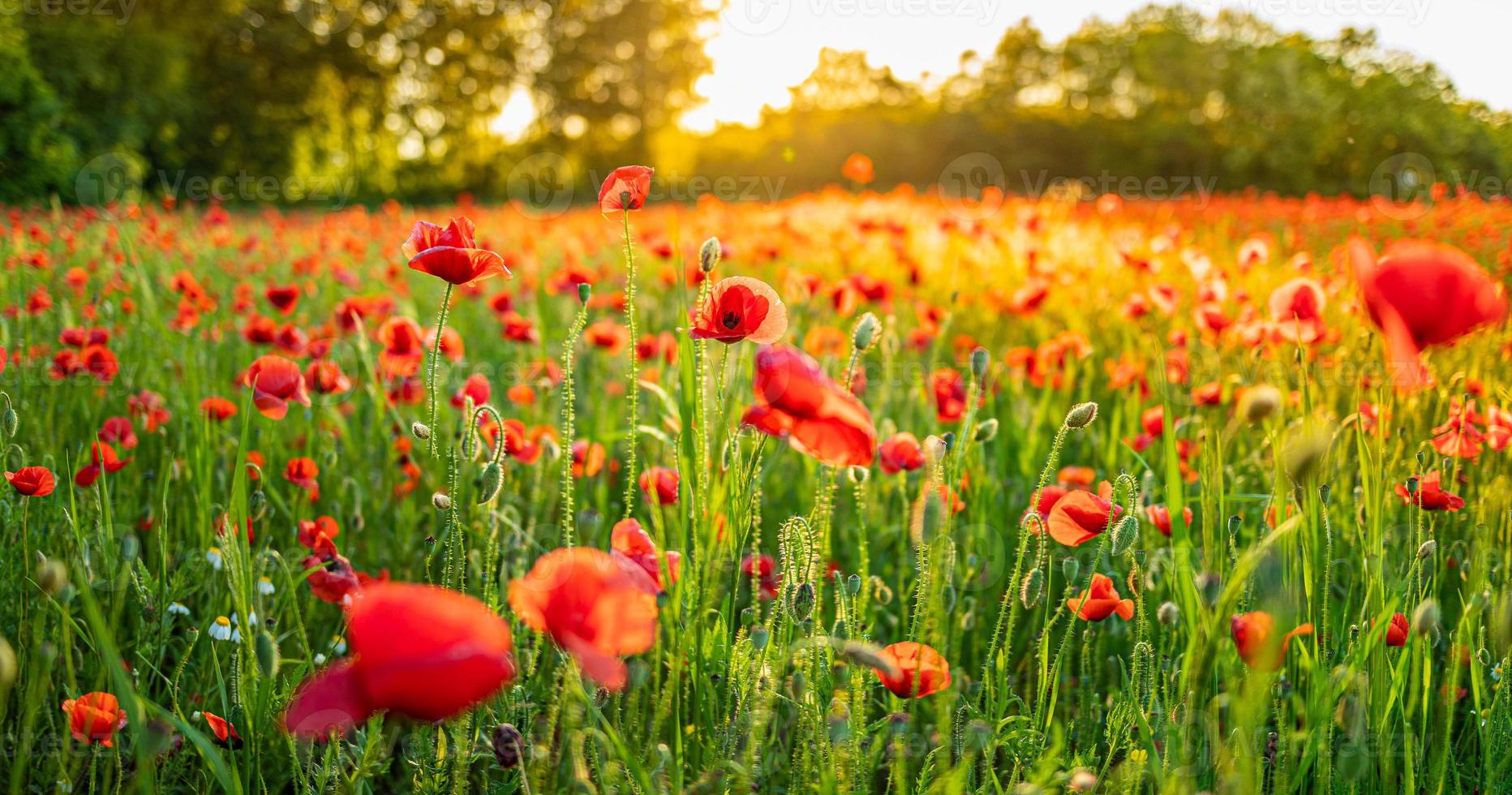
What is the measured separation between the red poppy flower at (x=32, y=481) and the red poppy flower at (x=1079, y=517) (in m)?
1.33

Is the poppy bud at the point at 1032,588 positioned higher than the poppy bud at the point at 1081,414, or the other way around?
the poppy bud at the point at 1081,414

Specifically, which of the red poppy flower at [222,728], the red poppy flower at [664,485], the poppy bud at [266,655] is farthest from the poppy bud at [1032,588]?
the red poppy flower at [222,728]

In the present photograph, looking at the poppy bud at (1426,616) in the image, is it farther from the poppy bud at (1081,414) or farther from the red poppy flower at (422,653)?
the red poppy flower at (422,653)

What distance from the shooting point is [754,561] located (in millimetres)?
1381

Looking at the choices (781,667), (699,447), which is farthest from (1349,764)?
(699,447)

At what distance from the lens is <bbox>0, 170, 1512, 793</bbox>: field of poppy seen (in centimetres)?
91

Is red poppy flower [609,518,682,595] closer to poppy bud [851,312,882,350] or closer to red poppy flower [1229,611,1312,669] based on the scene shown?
poppy bud [851,312,882,350]

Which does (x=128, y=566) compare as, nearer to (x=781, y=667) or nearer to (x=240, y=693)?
(x=240, y=693)

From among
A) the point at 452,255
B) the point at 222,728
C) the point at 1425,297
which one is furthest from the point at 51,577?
the point at 1425,297

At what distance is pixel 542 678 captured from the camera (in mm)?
1511

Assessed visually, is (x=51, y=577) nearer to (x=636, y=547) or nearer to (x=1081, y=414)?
(x=636, y=547)

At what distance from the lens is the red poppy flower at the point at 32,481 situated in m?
1.27

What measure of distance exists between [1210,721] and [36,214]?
7652mm

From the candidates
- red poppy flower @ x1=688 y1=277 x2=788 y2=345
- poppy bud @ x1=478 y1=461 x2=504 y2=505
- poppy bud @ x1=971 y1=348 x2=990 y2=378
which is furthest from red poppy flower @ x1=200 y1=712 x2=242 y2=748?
poppy bud @ x1=971 y1=348 x2=990 y2=378
